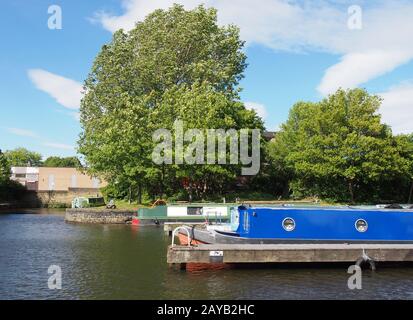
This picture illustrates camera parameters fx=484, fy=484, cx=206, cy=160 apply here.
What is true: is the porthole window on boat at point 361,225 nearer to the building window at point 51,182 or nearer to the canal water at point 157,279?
the canal water at point 157,279

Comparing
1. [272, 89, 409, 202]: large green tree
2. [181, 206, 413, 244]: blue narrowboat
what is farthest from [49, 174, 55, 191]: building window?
[181, 206, 413, 244]: blue narrowboat

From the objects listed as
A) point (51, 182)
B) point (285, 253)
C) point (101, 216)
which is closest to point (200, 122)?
point (101, 216)

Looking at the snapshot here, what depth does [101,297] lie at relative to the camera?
17.8m

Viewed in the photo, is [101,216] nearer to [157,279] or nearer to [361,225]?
[157,279]

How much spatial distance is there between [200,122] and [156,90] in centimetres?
1176

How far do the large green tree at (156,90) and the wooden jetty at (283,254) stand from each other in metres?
32.2

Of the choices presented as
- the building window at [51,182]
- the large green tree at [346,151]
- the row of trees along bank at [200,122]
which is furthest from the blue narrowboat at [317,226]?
the building window at [51,182]

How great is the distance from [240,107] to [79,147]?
2176 cm

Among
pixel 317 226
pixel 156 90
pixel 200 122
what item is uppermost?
pixel 156 90

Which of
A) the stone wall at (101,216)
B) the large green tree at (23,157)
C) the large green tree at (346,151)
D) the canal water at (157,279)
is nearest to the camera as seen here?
the canal water at (157,279)

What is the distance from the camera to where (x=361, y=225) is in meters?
25.2

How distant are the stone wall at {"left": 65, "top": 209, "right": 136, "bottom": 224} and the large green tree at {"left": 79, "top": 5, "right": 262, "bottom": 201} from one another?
18.7 feet

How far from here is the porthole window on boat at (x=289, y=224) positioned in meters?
24.9
